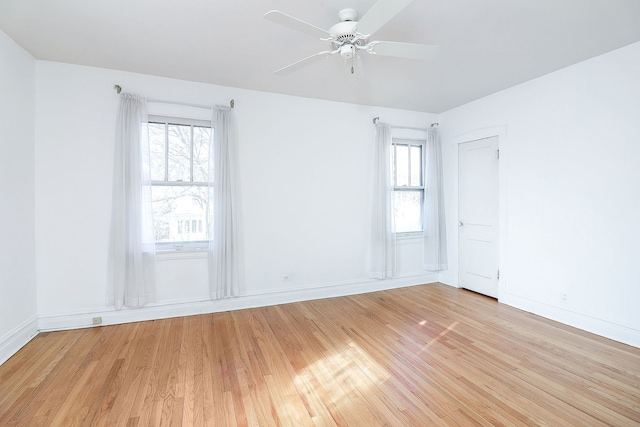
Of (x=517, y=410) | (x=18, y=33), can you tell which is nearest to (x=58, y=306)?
(x=18, y=33)

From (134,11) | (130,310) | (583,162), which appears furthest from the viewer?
(130,310)

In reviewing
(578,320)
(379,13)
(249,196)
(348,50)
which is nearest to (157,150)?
(249,196)

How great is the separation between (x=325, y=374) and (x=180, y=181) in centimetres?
270

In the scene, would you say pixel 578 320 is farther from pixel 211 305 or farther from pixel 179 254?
pixel 179 254

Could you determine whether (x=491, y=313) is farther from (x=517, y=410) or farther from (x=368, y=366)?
(x=368, y=366)

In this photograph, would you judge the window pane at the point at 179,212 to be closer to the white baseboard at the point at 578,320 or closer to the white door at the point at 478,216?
the white door at the point at 478,216

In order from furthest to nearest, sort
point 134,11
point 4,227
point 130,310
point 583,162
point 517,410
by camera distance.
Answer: point 130,310
point 583,162
point 4,227
point 134,11
point 517,410

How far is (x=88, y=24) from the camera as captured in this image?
2354 millimetres

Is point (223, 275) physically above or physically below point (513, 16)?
below

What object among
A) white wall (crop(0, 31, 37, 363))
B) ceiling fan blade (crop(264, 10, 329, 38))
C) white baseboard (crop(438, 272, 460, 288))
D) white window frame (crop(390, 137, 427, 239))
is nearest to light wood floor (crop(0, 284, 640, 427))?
white wall (crop(0, 31, 37, 363))

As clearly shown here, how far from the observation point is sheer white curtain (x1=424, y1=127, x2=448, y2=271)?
4.64m

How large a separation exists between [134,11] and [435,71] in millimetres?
2950

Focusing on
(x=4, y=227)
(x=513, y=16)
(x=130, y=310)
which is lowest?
(x=130, y=310)

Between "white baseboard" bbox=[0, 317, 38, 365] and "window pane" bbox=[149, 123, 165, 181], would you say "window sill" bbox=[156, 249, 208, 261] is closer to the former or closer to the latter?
"window pane" bbox=[149, 123, 165, 181]
